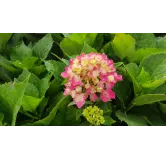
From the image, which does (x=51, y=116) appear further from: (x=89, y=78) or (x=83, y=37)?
(x=83, y=37)

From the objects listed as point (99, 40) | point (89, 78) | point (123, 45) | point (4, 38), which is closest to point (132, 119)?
point (89, 78)

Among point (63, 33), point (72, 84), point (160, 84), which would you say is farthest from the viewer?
point (63, 33)

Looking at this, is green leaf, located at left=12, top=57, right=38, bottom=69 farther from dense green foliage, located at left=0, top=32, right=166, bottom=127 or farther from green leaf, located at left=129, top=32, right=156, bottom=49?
green leaf, located at left=129, top=32, right=156, bottom=49

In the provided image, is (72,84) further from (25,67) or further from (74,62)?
(25,67)

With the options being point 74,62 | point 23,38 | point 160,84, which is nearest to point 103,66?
point 74,62

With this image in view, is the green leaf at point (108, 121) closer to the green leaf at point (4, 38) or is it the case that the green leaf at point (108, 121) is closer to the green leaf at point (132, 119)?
the green leaf at point (132, 119)

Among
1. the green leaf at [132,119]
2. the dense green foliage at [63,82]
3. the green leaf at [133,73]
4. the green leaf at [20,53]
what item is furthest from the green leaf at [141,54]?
the green leaf at [20,53]

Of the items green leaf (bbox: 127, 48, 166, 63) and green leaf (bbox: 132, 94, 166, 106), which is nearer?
green leaf (bbox: 132, 94, 166, 106)

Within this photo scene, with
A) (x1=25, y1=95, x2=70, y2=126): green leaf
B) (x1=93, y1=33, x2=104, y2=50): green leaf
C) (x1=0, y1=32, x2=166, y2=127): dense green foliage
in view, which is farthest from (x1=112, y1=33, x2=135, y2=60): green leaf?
(x1=25, y1=95, x2=70, y2=126): green leaf
